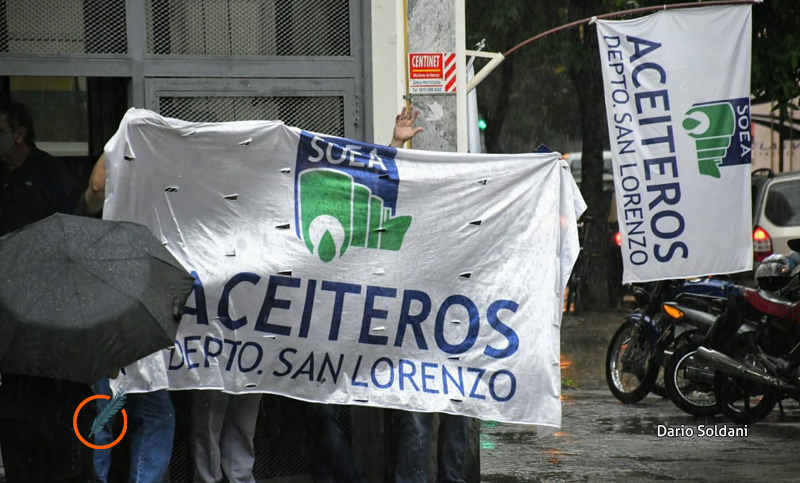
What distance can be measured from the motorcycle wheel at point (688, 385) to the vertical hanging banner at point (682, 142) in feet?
6.64

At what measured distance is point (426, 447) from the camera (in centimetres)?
664

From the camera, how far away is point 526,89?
102 feet

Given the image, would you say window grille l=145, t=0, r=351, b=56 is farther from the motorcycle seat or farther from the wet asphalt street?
the motorcycle seat

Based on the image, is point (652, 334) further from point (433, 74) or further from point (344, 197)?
point (344, 197)

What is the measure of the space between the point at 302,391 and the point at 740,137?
3656mm

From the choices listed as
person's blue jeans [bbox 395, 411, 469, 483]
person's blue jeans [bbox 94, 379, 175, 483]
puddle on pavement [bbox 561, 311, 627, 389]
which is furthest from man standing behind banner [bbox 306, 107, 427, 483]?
puddle on pavement [bbox 561, 311, 627, 389]

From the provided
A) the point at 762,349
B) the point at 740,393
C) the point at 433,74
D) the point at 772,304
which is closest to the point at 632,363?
the point at 740,393

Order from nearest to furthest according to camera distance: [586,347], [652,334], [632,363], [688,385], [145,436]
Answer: [145,436], [688,385], [652,334], [632,363], [586,347]

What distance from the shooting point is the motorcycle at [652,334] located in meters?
10.1

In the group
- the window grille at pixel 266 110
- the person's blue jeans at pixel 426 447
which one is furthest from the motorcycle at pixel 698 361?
the window grille at pixel 266 110

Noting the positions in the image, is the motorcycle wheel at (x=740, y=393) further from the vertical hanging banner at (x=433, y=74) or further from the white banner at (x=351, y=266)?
the vertical hanging banner at (x=433, y=74)

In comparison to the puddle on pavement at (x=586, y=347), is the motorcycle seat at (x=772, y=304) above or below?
above

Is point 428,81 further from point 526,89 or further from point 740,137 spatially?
A: point 526,89

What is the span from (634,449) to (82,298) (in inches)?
206
